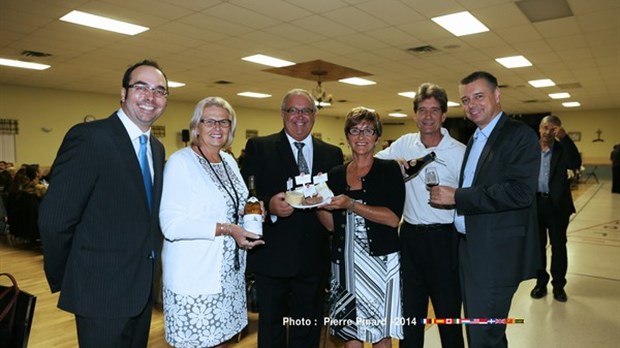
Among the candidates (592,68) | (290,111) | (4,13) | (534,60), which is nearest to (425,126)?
(290,111)

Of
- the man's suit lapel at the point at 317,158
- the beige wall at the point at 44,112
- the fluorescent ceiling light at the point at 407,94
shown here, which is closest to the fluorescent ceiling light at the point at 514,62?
the fluorescent ceiling light at the point at 407,94

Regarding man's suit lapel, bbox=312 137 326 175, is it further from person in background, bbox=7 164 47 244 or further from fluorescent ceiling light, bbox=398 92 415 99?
fluorescent ceiling light, bbox=398 92 415 99

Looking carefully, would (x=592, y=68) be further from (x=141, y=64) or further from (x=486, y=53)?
(x=141, y=64)

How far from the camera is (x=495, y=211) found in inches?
73.8

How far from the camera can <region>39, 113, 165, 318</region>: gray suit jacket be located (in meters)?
1.42

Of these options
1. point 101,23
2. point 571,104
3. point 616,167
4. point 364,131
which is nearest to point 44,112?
point 101,23

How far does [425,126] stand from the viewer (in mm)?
2328

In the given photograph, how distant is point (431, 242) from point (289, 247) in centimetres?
79

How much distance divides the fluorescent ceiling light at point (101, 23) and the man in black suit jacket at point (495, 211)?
5195mm

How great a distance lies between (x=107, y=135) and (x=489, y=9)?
5065 millimetres

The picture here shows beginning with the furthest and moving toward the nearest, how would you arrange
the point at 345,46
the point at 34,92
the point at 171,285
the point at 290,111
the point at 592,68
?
the point at 34,92, the point at 592,68, the point at 345,46, the point at 290,111, the point at 171,285

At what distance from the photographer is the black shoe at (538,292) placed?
157 inches

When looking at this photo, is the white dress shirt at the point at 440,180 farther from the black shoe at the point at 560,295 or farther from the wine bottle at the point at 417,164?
the black shoe at the point at 560,295

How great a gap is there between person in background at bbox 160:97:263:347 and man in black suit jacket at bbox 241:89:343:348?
29 cm
